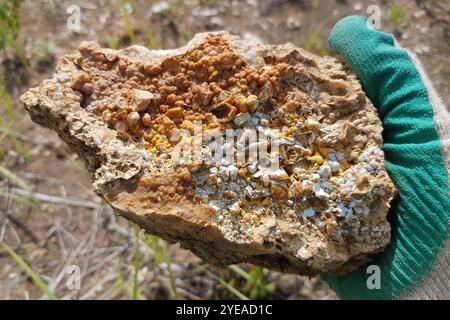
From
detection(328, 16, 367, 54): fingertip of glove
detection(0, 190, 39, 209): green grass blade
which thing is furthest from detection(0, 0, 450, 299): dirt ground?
detection(328, 16, 367, 54): fingertip of glove

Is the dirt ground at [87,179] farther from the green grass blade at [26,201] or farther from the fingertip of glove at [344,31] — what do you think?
the fingertip of glove at [344,31]

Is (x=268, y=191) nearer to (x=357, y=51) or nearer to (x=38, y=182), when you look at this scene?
(x=357, y=51)

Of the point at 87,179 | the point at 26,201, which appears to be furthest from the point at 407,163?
the point at 26,201

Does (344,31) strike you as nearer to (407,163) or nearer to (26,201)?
(407,163)

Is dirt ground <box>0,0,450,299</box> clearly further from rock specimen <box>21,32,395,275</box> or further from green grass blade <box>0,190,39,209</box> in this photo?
rock specimen <box>21,32,395,275</box>

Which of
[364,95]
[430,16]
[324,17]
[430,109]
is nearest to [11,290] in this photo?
[364,95]
